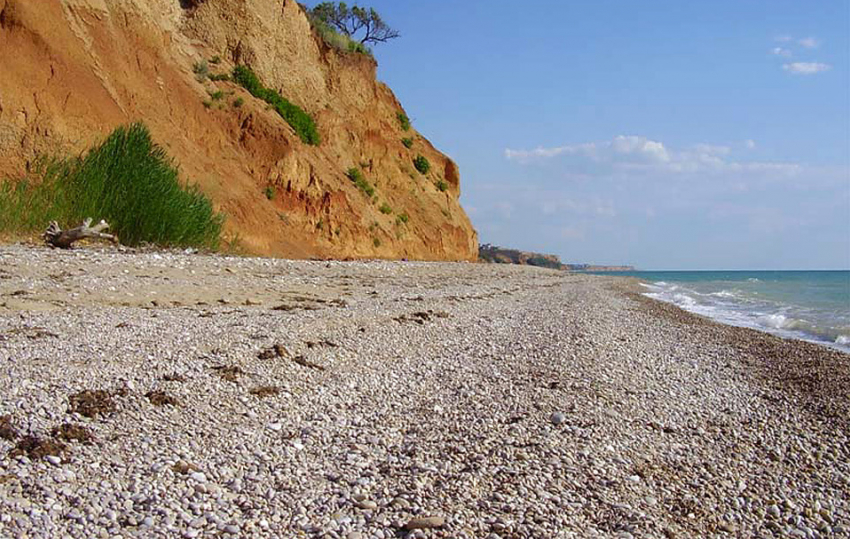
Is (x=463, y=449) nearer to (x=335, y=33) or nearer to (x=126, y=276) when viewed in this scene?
(x=126, y=276)

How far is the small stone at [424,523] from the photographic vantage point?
3141mm

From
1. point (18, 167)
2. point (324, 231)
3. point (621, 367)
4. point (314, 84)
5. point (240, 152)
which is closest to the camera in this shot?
point (621, 367)

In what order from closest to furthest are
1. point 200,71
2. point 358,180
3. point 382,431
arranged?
point 382,431 < point 200,71 < point 358,180

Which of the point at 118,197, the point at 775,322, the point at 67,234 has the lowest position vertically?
the point at 775,322

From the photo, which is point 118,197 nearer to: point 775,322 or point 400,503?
point 400,503

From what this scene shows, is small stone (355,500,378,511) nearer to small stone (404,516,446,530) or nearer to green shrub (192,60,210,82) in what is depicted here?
small stone (404,516,446,530)

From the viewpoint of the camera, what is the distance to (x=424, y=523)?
3.16 metres

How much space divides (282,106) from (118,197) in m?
14.6

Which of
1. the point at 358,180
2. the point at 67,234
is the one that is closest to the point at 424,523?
the point at 67,234

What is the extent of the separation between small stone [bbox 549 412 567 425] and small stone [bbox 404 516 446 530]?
2028 mm

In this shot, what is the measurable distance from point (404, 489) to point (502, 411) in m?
1.85

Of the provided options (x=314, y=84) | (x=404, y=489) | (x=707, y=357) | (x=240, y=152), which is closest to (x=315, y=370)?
(x=404, y=489)

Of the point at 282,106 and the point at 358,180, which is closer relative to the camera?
the point at 282,106

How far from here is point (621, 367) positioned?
24.6ft
